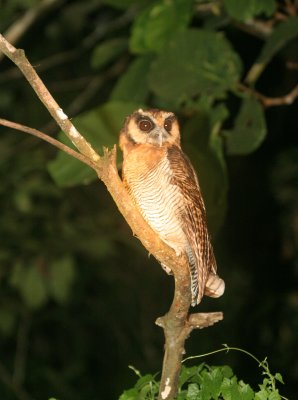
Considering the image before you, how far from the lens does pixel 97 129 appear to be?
8.45 ft

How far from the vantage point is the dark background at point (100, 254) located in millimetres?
4543

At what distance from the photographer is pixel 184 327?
5.84 ft

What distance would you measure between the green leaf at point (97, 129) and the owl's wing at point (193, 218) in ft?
1.19

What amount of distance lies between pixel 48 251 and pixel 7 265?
291 millimetres

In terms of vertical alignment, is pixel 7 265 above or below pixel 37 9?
below

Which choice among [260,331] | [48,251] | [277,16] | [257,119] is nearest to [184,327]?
[257,119]

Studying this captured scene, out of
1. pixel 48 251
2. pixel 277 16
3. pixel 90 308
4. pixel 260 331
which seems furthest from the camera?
pixel 90 308

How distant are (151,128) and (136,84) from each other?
618 mm

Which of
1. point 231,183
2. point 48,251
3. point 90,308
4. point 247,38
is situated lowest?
point 90,308

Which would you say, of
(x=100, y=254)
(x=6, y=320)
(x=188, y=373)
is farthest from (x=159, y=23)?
(x=6, y=320)

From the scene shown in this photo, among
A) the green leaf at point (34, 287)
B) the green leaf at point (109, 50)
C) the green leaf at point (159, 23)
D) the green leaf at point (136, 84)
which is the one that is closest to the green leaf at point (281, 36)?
the green leaf at point (159, 23)

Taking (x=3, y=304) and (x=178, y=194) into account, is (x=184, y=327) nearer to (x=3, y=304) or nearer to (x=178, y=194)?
(x=178, y=194)

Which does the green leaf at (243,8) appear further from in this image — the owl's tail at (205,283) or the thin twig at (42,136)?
the thin twig at (42,136)

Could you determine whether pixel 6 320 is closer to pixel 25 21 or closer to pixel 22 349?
pixel 22 349
